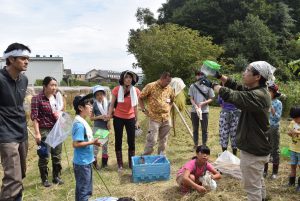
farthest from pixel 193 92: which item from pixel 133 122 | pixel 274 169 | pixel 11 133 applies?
pixel 11 133

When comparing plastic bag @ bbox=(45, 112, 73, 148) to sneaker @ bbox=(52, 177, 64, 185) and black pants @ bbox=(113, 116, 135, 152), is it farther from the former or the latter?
black pants @ bbox=(113, 116, 135, 152)

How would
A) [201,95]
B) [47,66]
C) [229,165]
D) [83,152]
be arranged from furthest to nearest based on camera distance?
[47,66], [201,95], [229,165], [83,152]

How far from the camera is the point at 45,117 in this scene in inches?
216

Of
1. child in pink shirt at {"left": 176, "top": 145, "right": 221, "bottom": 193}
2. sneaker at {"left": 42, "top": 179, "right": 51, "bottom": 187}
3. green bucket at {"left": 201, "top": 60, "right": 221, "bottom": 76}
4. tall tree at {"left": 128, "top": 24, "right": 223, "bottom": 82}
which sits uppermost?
Result: tall tree at {"left": 128, "top": 24, "right": 223, "bottom": 82}

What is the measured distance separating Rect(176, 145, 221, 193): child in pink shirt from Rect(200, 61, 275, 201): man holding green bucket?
1.13 metres

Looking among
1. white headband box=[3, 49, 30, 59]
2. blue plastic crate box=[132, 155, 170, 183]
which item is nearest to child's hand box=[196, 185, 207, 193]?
blue plastic crate box=[132, 155, 170, 183]

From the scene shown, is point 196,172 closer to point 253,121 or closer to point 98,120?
point 253,121

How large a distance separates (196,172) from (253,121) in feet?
5.60

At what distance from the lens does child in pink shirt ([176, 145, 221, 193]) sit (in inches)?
191

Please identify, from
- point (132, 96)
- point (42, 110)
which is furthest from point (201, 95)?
point (42, 110)

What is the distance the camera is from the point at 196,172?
16.5 feet

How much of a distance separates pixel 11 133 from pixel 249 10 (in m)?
33.2

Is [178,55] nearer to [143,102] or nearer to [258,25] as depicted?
[258,25]

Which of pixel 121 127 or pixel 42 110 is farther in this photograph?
pixel 121 127
